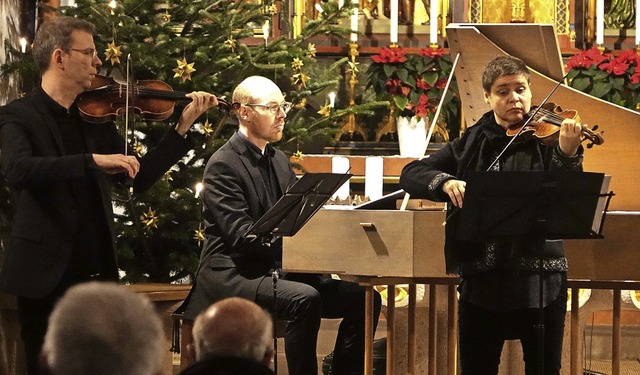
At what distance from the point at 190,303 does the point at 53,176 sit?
1287 mm

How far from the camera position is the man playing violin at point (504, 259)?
432 cm

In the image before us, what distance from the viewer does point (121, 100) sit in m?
4.55

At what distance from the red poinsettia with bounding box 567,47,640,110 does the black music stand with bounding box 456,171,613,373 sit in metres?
2.96

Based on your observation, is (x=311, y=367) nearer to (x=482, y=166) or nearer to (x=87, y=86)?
(x=482, y=166)

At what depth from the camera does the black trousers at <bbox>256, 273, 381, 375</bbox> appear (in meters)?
5.11

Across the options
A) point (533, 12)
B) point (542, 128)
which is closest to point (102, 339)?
point (542, 128)

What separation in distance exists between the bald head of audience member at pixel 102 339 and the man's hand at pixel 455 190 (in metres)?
2.32

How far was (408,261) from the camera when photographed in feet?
15.6

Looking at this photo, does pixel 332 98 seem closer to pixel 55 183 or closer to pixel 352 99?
pixel 352 99

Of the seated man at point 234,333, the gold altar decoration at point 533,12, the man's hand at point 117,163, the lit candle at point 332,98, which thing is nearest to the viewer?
the seated man at point 234,333

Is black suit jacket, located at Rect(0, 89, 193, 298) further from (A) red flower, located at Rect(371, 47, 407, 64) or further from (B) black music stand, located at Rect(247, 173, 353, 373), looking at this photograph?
(A) red flower, located at Rect(371, 47, 407, 64)

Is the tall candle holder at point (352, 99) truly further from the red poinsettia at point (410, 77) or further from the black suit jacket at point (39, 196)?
the black suit jacket at point (39, 196)

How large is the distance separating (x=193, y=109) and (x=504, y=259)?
51.7 inches

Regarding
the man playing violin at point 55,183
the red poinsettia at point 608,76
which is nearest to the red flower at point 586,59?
the red poinsettia at point 608,76
